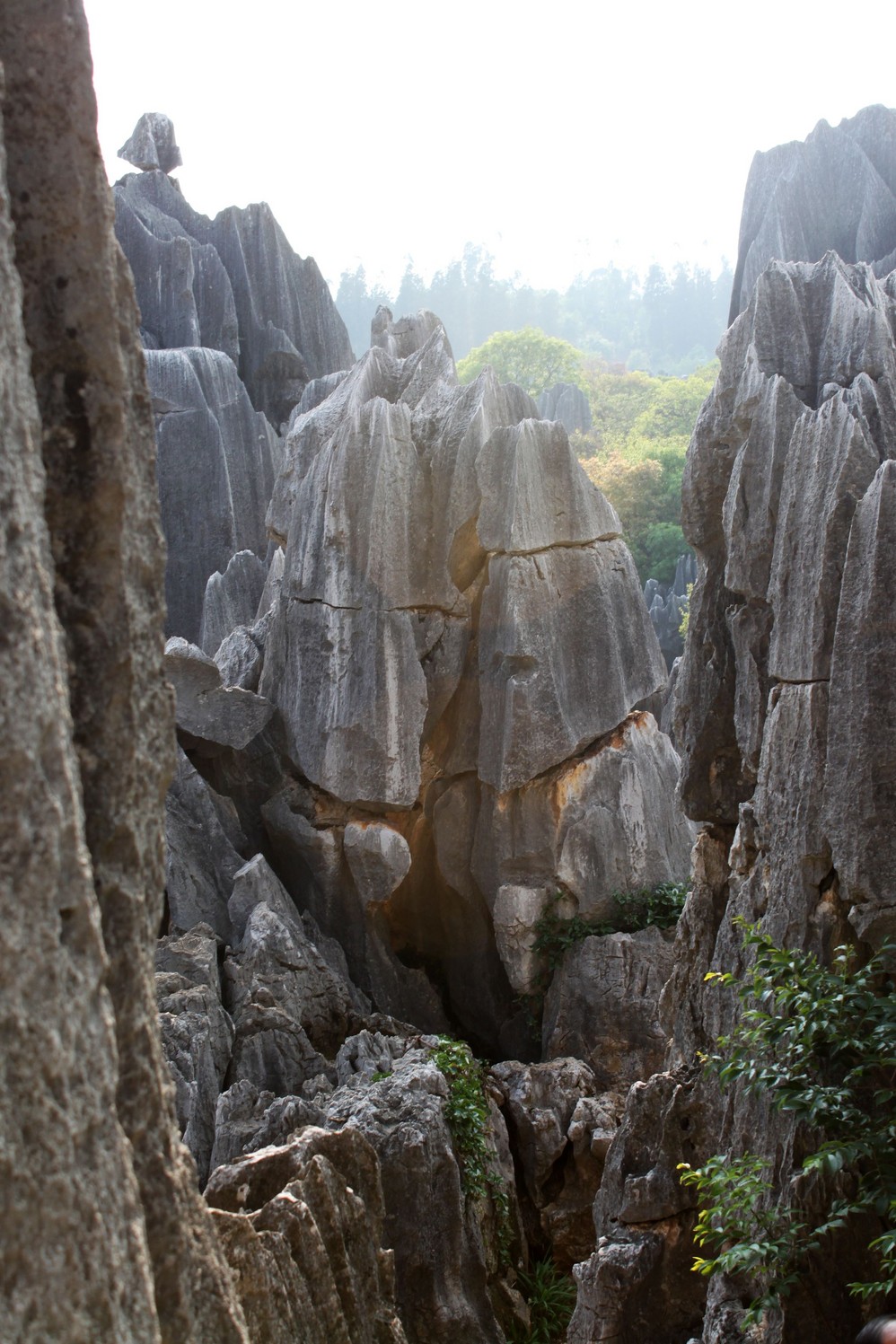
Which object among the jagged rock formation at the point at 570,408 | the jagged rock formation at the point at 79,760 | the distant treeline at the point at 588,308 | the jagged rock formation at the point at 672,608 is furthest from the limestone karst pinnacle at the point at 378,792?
the distant treeline at the point at 588,308

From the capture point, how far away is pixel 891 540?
6.24 m

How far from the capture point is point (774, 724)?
709 centimetres

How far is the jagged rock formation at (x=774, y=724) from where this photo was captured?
20.3 ft

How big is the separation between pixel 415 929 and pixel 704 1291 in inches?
388

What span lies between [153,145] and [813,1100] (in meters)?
31.0

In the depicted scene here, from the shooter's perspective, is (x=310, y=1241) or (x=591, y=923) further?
(x=591, y=923)

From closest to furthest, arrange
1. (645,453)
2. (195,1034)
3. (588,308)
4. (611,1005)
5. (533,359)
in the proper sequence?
(195,1034) → (611,1005) → (645,453) → (533,359) → (588,308)

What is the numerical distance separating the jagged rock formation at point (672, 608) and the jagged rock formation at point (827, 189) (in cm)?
885

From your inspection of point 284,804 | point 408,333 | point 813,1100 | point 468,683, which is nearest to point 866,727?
point 813,1100

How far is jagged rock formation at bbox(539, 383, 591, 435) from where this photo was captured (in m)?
44.0

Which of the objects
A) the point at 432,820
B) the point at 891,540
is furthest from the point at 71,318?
the point at 432,820

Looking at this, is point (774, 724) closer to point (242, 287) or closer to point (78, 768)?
point (78, 768)

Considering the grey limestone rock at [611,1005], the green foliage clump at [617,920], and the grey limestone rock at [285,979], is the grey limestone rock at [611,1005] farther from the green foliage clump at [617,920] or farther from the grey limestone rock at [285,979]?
the grey limestone rock at [285,979]

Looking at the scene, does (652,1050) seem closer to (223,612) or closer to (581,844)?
(581,844)
